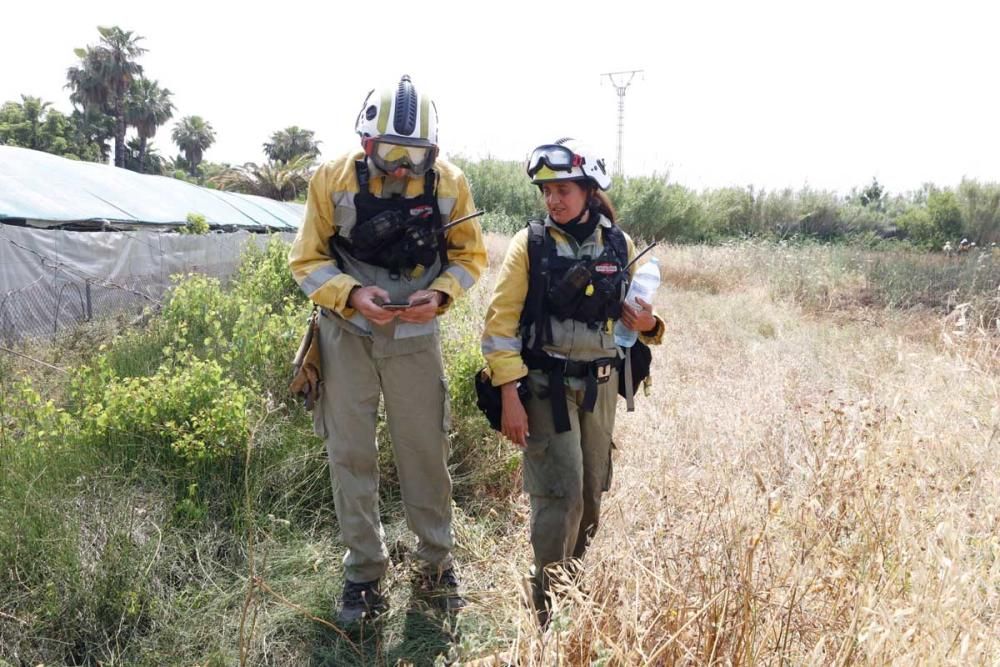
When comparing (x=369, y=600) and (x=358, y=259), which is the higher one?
(x=358, y=259)

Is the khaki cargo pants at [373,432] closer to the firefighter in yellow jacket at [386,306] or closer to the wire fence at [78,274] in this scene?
the firefighter in yellow jacket at [386,306]

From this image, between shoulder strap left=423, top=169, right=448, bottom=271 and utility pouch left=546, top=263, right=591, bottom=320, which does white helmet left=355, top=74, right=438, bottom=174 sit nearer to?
shoulder strap left=423, top=169, right=448, bottom=271

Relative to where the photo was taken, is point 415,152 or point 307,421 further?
point 307,421

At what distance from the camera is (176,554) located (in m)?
2.72

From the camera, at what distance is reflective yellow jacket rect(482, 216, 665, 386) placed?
95.6 inches

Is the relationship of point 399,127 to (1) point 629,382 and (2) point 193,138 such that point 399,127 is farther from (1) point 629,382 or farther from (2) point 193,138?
(2) point 193,138

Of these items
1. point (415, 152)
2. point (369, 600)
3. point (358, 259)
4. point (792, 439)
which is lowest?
point (369, 600)

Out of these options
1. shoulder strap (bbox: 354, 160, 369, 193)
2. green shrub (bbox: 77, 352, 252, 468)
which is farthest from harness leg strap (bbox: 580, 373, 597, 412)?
green shrub (bbox: 77, 352, 252, 468)

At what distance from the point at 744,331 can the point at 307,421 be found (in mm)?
5939

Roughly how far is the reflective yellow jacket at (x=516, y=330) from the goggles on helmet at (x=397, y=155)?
0.47 m

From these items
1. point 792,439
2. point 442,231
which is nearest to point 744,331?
point 792,439

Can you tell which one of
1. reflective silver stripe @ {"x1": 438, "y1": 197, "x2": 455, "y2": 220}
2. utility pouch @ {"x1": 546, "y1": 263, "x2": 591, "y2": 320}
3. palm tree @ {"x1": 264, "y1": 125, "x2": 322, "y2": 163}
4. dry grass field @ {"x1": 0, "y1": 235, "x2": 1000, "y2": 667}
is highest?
palm tree @ {"x1": 264, "y1": 125, "x2": 322, "y2": 163}

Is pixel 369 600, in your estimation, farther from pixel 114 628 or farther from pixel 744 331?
pixel 744 331

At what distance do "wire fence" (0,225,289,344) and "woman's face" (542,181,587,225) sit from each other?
5140mm
